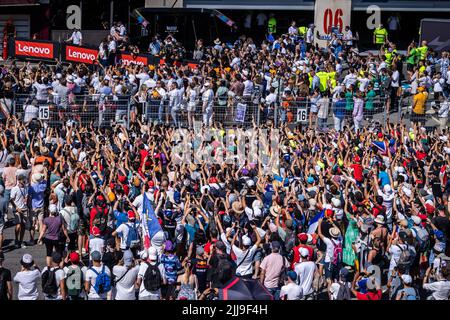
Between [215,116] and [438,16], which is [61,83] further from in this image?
[438,16]

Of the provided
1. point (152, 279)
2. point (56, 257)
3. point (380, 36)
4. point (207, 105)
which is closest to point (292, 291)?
point (152, 279)

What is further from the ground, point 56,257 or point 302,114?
point 302,114

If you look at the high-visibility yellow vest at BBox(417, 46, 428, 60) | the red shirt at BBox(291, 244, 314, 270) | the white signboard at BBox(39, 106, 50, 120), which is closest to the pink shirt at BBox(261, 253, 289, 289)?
the red shirt at BBox(291, 244, 314, 270)

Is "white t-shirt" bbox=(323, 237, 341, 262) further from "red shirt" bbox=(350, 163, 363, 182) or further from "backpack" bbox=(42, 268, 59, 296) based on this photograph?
"backpack" bbox=(42, 268, 59, 296)

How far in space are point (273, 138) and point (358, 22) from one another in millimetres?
18563

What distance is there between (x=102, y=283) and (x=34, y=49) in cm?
1944

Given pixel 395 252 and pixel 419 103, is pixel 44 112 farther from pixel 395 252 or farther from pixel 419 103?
pixel 395 252

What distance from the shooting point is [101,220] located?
14.8 meters

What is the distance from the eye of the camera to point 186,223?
1459 centimetres

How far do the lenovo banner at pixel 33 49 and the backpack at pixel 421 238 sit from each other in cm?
1868

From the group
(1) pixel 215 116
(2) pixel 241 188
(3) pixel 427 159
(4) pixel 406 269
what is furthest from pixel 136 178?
(1) pixel 215 116

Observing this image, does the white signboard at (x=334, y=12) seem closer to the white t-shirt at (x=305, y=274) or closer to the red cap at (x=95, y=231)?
the red cap at (x=95, y=231)

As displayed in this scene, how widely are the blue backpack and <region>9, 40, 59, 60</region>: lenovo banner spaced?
749 inches

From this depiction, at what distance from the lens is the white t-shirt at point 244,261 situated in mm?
13570
